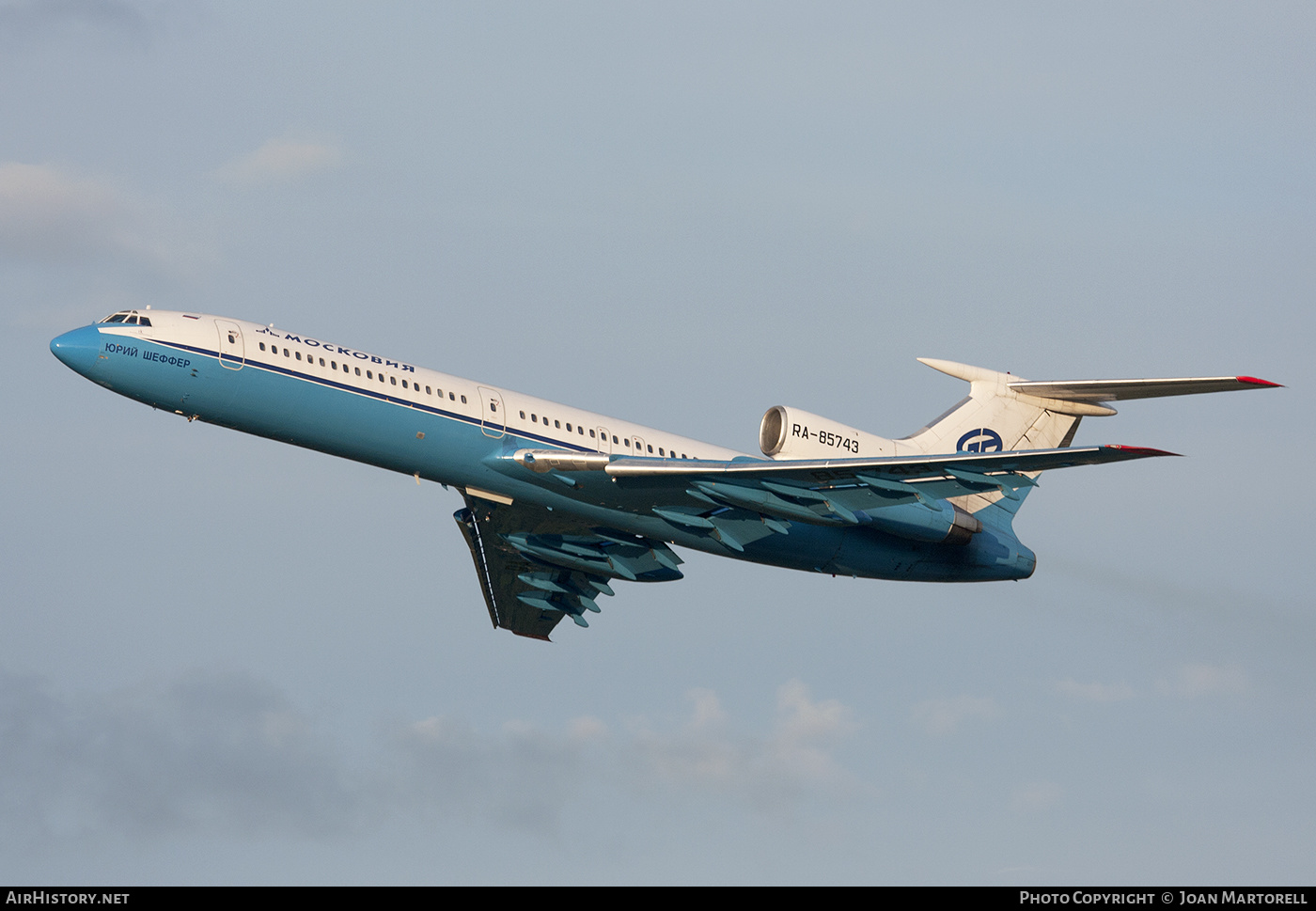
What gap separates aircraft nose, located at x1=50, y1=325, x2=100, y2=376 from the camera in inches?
1363

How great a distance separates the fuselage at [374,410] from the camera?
115 feet

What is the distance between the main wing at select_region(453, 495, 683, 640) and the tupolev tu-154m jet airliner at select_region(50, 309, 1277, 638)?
0.27 ft

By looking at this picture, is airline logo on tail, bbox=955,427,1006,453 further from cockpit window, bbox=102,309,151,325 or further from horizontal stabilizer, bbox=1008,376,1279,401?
cockpit window, bbox=102,309,151,325

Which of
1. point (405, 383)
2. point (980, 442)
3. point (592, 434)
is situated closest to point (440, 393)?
point (405, 383)

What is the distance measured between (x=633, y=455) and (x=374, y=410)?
6738mm

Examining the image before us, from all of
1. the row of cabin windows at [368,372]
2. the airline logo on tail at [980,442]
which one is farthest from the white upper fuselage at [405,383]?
the airline logo on tail at [980,442]

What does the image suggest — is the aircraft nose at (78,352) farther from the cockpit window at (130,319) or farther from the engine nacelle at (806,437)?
the engine nacelle at (806,437)

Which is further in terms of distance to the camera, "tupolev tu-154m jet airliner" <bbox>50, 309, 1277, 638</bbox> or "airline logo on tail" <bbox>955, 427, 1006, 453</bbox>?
"airline logo on tail" <bbox>955, 427, 1006, 453</bbox>

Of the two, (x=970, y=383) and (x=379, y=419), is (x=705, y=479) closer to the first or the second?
(x=379, y=419)

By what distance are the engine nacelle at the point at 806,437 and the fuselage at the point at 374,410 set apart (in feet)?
5.97

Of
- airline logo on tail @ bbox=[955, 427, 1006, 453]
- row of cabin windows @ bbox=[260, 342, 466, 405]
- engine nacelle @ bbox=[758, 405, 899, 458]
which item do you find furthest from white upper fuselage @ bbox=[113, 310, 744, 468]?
airline logo on tail @ bbox=[955, 427, 1006, 453]
